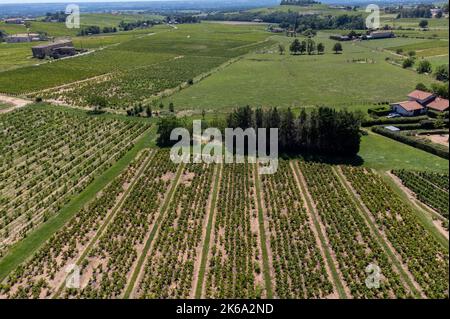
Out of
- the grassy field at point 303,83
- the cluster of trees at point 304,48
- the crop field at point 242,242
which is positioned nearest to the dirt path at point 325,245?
the crop field at point 242,242

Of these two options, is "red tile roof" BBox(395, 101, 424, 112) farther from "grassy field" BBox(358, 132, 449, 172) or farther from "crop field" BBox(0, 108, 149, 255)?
"crop field" BBox(0, 108, 149, 255)

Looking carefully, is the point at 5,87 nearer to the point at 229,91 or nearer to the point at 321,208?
the point at 229,91

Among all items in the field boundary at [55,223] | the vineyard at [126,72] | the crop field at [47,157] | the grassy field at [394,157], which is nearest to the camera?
the field boundary at [55,223]

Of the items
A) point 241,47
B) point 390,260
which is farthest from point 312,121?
point 241,47

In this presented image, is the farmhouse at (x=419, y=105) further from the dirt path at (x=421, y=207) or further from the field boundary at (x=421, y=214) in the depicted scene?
the field boundary at (x=421, y=214)

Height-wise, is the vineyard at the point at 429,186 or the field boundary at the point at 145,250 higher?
the vineyard at the point at 429,186
